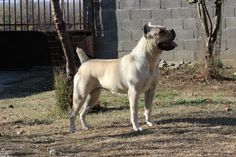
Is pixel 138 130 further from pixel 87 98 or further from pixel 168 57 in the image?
pixel 168 57

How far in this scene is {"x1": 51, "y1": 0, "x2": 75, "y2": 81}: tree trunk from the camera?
10.5 metres

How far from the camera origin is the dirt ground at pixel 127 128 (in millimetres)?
7773

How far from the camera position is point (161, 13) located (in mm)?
17344

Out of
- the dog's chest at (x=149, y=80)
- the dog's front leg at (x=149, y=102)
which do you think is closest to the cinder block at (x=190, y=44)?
the dog's front leg at (x=149, y=102)

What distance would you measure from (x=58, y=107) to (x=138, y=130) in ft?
8.00

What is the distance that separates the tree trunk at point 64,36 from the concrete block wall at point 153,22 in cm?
676

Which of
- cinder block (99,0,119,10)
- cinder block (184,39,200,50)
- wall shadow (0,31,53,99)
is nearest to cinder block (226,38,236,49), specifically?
cinder block (184,39,200,50)

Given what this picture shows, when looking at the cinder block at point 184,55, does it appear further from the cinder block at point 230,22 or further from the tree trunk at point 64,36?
the tree trunk at point 64,36

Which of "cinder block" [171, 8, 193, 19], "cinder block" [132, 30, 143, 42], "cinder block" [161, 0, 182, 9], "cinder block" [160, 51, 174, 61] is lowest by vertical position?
"cinder block" [160, 51, 174, 61]

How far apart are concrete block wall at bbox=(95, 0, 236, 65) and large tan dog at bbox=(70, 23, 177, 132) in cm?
802

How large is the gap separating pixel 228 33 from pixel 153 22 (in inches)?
76.8

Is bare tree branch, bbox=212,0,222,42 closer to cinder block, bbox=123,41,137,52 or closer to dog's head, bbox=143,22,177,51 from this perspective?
cinder block, bbox=123,41,137,52

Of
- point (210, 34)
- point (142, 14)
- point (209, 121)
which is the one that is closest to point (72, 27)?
point (142, 14)

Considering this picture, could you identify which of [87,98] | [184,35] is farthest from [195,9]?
[87,98]
